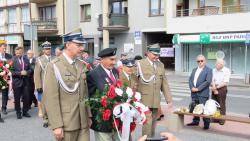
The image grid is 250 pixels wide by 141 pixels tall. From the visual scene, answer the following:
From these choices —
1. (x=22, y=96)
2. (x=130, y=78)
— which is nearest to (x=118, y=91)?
(x=130, y=78)

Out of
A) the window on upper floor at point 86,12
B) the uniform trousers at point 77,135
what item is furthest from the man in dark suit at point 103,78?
the window on upper floor at point 86,12

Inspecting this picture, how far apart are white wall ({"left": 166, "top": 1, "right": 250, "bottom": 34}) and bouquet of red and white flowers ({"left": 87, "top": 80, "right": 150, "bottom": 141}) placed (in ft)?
60.9

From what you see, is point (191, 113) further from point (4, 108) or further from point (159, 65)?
point (4, 108)

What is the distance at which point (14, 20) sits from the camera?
138 feet

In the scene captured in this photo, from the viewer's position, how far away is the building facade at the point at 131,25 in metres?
27.9

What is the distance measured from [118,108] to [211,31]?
64.9 feet

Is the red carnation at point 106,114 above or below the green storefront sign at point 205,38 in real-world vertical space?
below

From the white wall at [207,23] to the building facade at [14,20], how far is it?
67.6ft

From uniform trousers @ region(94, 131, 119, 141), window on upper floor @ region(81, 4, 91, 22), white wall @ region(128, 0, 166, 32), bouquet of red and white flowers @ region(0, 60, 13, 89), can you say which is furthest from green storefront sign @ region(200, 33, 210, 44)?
uniform trousers @ region(94, 131, 119, 141)

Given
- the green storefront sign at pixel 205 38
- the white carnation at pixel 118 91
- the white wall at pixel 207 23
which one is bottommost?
the white carnation at pixel 118 91

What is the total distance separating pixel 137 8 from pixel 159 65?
2290 cm

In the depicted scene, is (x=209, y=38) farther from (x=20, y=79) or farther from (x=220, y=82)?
(x=20, y=79)

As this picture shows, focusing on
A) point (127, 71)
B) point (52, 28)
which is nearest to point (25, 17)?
point (52, 28)

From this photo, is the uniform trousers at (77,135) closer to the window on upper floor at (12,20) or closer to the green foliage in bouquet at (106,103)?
the green foliage in bouquet at (106,103)
